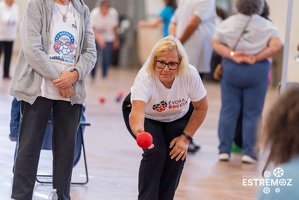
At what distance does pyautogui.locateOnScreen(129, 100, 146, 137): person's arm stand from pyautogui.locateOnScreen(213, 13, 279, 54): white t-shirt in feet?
12.4

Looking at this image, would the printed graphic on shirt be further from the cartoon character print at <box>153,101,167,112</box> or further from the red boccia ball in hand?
the red boccia ball in hand

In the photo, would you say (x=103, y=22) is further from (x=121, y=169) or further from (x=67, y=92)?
(x=67, y=92)

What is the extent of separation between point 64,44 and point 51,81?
287 millimetres

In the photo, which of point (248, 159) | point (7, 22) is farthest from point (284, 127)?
point (7, 22)

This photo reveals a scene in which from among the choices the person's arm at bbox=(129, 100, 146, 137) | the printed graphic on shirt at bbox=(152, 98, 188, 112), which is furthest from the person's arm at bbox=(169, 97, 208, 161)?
the person's arm at bbox=(129, 100, 146, 137)

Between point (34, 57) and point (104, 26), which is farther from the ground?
point (34, 57)

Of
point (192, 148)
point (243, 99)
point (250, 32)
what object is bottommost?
point (192, 148)

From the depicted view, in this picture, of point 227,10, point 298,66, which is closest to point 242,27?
point 298,66

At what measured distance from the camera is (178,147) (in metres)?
5.87

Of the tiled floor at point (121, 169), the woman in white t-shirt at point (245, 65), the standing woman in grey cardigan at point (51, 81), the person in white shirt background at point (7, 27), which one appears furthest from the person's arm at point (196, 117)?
the person in white shirt background at point (7, 27)

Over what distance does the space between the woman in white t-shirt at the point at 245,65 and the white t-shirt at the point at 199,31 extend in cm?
42

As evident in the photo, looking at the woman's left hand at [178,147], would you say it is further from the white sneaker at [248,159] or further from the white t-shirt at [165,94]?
the white sneaker at [248,159]

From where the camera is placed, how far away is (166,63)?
579cm

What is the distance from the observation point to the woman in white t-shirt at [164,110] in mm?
5793
